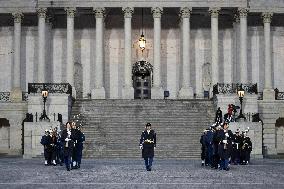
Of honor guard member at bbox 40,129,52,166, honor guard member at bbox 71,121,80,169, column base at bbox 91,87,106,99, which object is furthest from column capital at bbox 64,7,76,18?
honor guard member at bbox 71,121,80,169

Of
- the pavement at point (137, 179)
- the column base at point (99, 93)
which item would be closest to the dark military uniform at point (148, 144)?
the pavement at point (137, 179)

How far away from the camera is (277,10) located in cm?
5769

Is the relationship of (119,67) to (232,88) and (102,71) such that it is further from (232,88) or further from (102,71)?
(232,88)

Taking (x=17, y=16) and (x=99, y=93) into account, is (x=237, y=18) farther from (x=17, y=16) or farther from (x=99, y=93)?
(x=17, y=16)

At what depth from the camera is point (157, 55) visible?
184ft

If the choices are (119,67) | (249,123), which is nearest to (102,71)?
(119,67)

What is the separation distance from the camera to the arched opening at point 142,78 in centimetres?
6091

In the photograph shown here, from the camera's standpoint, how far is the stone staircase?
41.3 metres

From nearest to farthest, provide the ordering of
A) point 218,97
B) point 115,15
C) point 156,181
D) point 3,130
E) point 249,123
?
point 156,181
point 249,123
point 218,97
point 3,130
point 115,15

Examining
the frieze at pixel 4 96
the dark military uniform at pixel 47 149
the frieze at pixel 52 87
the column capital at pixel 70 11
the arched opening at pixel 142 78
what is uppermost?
the column capital at pixel 70 11

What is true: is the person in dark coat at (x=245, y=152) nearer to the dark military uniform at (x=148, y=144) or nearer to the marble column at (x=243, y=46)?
the dark military uniform at (x=148, y=144)

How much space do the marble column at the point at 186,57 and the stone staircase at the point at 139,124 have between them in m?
4.35

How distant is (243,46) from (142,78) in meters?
9.91

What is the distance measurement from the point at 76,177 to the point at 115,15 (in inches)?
1498
